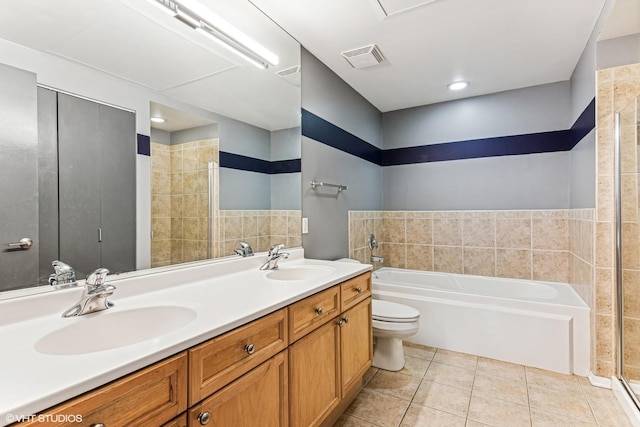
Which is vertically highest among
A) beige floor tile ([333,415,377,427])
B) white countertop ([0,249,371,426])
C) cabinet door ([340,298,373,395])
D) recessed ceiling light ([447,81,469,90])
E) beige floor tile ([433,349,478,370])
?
recessed ceiling light ([447,81,469,90])

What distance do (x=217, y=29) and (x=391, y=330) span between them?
2.09 m

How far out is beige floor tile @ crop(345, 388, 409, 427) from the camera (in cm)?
175

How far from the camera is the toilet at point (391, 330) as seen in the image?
2.18 meters

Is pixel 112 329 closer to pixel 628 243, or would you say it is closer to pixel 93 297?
pixel 93 297

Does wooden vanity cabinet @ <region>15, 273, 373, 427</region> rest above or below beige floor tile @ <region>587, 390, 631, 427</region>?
above

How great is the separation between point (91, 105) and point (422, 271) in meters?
3.19

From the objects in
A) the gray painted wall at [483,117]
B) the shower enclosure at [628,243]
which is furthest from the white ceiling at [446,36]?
the shower enclosure at [628,243]

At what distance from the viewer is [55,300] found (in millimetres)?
1061

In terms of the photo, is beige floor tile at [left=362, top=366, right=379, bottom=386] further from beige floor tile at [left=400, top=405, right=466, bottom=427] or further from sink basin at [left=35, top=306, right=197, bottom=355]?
sink basin at [left=35, top=306, right=197, bottom=355]

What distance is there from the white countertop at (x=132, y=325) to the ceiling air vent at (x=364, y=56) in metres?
1.58

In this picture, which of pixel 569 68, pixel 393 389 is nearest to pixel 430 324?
pixel 393 389

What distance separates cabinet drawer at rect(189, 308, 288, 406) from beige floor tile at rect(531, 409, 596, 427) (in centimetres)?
154

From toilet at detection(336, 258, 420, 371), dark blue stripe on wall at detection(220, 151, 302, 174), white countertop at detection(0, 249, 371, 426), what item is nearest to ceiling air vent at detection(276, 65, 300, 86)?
dark blue stripe on wall at detection(220, 151, 302, 174)

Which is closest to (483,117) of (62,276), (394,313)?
(394,313)
